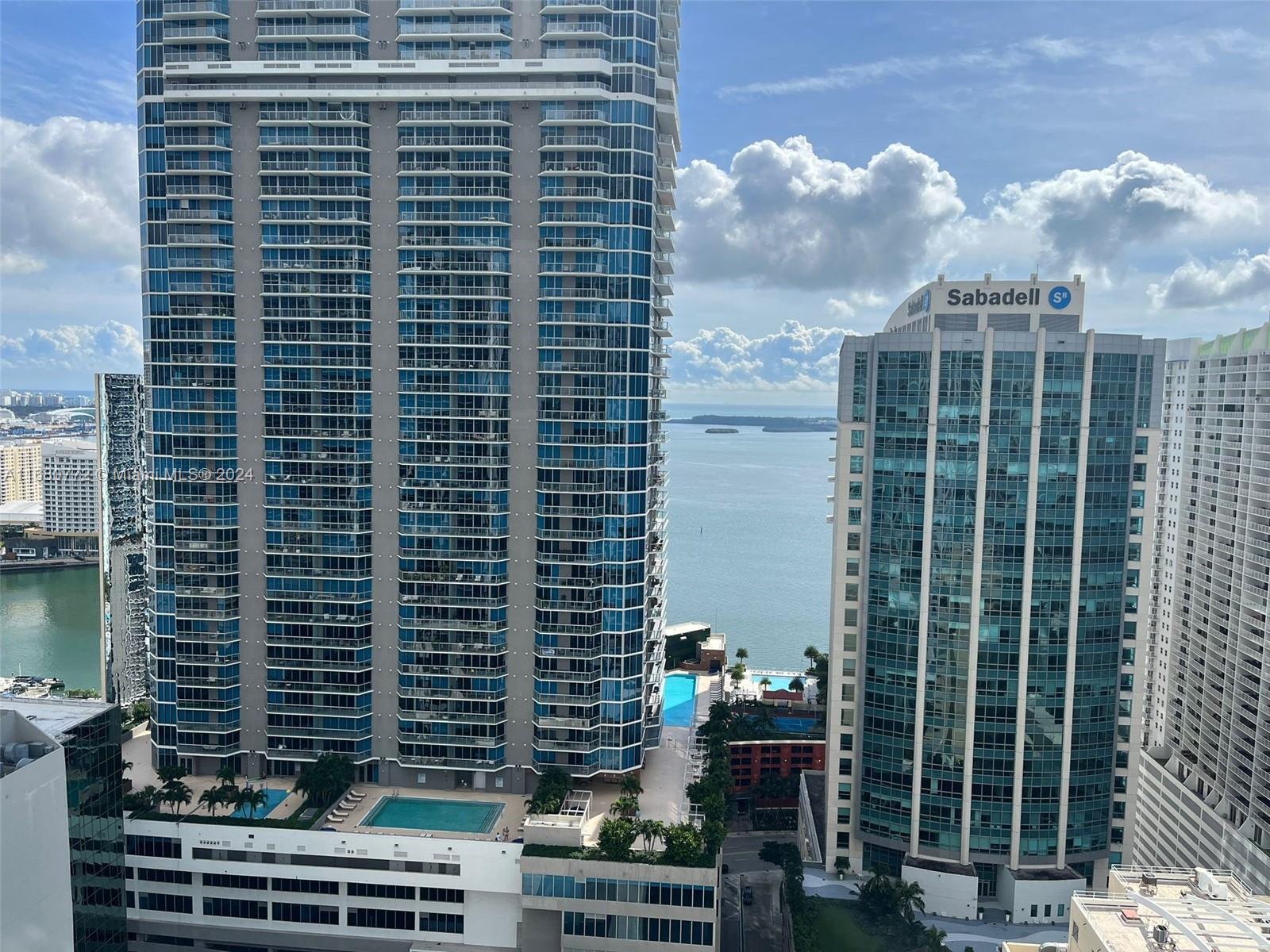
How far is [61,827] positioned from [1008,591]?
3960 centimetres

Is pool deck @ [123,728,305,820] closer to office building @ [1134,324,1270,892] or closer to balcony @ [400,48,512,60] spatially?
balcony @ [400,48,512,60]

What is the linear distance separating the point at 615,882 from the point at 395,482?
22.3m

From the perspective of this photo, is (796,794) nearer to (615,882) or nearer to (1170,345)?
(615,882)

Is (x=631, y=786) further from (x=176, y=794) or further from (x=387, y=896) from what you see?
(x=176, y=794)

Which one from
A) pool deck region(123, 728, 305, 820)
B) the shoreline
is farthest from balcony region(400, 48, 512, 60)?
the shoreline

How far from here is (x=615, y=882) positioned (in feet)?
124

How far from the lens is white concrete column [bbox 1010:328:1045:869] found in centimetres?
4325

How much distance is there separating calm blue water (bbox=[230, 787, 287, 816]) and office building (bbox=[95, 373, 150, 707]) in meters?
17.5

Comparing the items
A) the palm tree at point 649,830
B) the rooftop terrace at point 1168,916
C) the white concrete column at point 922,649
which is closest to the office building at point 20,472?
the palm tree at point 649,830

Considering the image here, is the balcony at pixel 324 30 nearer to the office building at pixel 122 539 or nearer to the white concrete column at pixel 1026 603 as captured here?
the office building at pixel 122 539

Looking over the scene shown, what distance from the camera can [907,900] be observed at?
40.8m

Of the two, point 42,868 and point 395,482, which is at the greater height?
point 395,482

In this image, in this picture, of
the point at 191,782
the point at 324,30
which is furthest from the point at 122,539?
the point at 324,30

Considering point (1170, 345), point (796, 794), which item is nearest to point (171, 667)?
point (796, 794)
